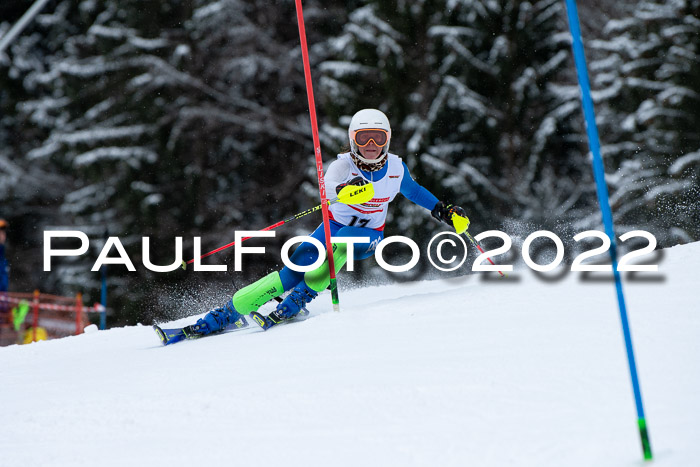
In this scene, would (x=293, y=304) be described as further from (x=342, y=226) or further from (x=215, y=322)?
(x=342, y=226)

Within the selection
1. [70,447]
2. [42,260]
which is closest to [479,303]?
[70,447]

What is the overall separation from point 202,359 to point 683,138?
A: 10751 mm

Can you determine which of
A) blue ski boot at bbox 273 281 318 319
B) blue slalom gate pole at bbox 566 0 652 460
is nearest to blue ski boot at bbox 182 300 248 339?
blue ski boot at bbox 273 281 318 319

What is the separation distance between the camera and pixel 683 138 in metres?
12.0

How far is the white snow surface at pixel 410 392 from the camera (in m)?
2.18

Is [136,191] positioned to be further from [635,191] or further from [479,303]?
[479,303]

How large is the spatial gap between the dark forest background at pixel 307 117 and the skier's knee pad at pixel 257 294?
23.6 feet

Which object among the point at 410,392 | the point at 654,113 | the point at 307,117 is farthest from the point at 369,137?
the point at 307,117

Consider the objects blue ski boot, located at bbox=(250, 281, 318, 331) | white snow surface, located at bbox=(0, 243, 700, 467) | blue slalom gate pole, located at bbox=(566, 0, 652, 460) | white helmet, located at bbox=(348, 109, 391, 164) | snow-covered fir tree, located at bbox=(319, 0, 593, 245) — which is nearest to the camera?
blue slalom gate pole, located at bbox=(566, 0, 652, 460)

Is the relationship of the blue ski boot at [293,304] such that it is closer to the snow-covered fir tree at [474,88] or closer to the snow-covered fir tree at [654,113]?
the snow-covered fir tree at [474,88]

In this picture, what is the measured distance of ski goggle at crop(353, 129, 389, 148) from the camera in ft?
14.9

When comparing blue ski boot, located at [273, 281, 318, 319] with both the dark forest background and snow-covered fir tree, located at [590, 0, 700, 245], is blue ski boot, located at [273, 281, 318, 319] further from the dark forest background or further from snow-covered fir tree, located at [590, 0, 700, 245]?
snow-covered fir tree, located at [590, 0, 700, 245]

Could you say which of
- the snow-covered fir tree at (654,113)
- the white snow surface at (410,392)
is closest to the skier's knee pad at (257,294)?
the white snow surface at (410,392)

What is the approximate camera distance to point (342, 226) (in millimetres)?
4875
